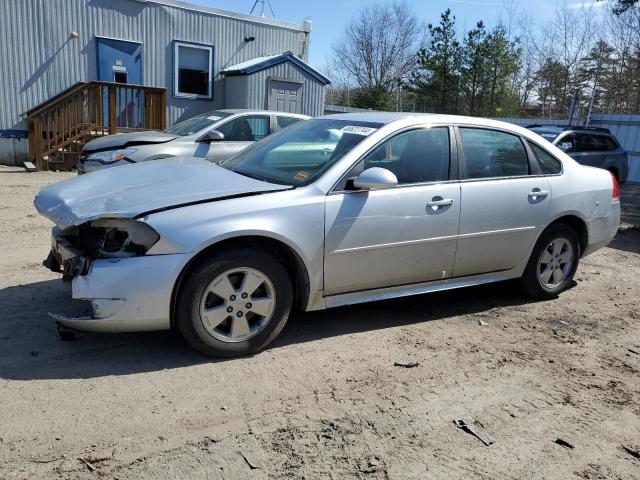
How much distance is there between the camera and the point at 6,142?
1352 cm

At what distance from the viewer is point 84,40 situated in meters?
13.8

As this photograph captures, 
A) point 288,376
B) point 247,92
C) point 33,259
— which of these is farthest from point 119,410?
point 247,92

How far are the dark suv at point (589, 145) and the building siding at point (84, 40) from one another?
875 cm

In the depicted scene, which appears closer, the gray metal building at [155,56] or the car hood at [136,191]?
the car hood at [136,191]

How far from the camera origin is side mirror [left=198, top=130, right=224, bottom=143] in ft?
28.1

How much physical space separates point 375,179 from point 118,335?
6.82 ft

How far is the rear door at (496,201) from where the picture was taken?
4617 millimetres

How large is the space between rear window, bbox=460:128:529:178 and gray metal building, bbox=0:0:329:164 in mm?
11680

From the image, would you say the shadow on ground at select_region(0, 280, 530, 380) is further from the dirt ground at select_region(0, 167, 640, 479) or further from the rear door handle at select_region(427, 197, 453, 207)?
the rear door handle at select_region(427, 197, 453, 207)

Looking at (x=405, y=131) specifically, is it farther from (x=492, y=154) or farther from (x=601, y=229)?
(x=601, y=229)

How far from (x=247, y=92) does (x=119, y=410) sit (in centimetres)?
1354

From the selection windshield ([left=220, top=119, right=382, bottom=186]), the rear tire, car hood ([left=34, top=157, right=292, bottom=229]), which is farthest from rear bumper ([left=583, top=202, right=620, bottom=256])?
car hood ([left=34, top=157, right=292, bottom=229])

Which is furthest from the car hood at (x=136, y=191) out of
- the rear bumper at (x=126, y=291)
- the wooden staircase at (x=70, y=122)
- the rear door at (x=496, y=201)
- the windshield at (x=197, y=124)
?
the wooden staircase at (x=70, y=122)

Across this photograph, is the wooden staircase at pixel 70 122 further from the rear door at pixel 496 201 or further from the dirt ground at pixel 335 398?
the rear door at pixel 496 201
